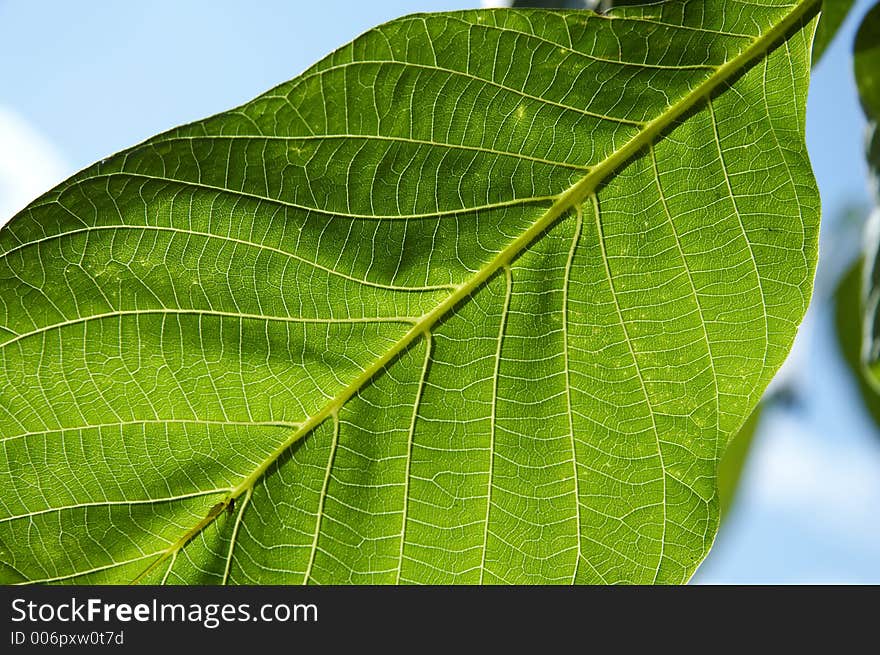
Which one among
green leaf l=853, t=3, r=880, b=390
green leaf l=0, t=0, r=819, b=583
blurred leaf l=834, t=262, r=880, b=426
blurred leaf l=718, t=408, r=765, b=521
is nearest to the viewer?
green leaf l=0, t=0, r=819, b=583

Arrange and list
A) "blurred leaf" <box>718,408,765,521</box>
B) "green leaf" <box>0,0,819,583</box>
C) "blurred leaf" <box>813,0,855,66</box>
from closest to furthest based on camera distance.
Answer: "green leaf" <box>0,0,819,583</box>, "blurred leaf" <box>813,0,855,66</box>, "blurred leaf" <box>718,408,765,521</box>

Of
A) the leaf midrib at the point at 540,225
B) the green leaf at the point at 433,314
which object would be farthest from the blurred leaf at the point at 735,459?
the leaf midrib at the point at 540,225

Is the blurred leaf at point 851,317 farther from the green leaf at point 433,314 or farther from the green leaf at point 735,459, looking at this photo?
the green leaf at point 433,314

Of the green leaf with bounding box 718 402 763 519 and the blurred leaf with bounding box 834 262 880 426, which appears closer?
the blurred leaf with bounding box 834 262 880 426

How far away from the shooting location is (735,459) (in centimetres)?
224

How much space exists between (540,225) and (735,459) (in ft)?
4.78

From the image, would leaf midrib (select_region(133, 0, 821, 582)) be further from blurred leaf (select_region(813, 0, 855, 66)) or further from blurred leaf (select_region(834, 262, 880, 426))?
blurred leaf (select_region(834, 262, 880, 426))

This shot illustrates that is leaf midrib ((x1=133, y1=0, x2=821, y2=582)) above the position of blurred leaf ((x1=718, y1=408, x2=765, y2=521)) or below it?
above

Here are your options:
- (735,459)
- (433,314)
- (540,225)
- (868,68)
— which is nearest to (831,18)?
(868,68)

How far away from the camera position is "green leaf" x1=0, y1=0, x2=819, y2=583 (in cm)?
97

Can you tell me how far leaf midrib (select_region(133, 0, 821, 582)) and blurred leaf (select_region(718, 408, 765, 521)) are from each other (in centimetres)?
135

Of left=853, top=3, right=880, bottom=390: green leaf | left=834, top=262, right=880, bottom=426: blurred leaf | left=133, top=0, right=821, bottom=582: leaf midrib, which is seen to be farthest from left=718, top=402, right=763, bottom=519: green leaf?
left=133, top=0, right=821, bottom=582: leaf midrib

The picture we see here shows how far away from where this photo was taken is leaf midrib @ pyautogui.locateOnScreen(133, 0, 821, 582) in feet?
3.30

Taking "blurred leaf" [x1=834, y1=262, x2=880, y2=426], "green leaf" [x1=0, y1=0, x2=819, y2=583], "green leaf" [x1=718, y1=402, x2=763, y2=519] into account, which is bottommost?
"green leaf" [x1=718, y1=402, x2=763, y2=519]
